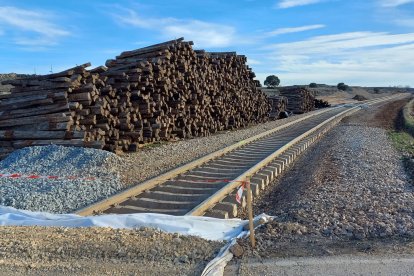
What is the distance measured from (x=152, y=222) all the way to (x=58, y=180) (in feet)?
12.6

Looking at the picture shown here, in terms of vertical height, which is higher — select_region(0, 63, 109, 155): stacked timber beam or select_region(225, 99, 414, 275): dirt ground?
select_region(0, 63, 109, 155): stacked timber beam

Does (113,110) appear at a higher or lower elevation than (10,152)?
higher

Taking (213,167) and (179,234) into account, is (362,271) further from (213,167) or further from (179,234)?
(213,167)

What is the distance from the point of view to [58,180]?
9.94m

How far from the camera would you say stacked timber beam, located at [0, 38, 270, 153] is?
46.0 feet

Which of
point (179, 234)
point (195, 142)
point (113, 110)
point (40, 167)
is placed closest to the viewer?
point (179, 234)

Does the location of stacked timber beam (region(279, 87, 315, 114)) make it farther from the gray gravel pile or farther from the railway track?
the gray gravel pile

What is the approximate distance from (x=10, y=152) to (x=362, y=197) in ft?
32.0

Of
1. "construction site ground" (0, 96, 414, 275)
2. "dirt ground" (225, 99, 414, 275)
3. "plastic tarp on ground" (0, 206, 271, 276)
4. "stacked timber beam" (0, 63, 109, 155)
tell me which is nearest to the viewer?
"construction site ground" (0, 96, 414, 275)

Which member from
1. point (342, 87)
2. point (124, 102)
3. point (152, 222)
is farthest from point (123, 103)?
point (342, 87)

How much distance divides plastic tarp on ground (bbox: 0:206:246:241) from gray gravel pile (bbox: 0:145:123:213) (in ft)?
3.01

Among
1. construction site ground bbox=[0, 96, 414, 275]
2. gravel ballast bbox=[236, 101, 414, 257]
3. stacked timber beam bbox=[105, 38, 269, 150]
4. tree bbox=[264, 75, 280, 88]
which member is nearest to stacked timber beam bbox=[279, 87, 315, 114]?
stacked timber beam bbox=[105, 38, 269, 150]

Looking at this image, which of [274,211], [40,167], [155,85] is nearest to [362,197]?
[274,211]

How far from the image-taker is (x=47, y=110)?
14.1m
